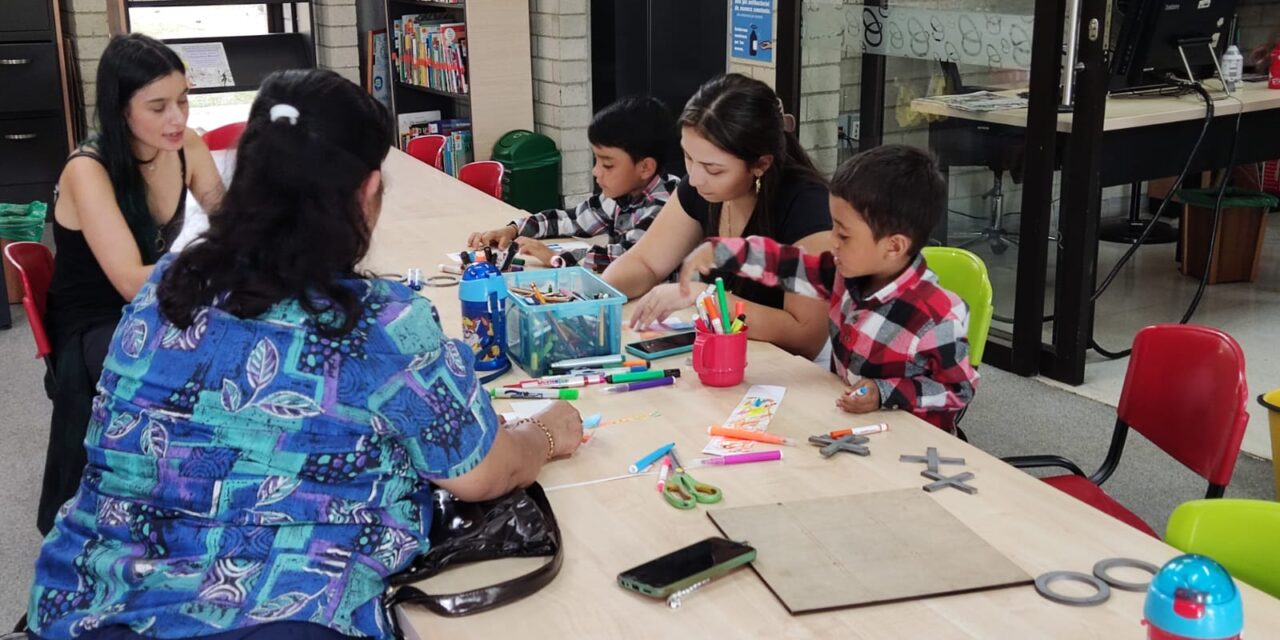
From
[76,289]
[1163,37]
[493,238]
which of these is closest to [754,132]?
[493,238]

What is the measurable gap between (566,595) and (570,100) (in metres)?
4.66

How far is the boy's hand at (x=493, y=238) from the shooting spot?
3.12 meters

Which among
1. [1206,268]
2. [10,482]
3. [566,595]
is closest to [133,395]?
[566,595]

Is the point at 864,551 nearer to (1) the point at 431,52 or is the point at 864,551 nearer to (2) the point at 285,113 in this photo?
(2) the point at 285,113

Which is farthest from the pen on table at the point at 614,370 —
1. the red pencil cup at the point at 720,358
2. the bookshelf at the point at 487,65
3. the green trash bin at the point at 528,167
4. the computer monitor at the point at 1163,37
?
the bookshelf at the point at 487,65

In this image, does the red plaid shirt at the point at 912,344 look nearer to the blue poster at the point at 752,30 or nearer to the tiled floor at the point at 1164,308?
the tiled floor at the point at 1164,308

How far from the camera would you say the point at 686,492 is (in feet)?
5.59

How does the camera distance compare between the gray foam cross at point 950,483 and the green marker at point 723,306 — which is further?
the green marker at point 723,306

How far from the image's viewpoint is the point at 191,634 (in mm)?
1398

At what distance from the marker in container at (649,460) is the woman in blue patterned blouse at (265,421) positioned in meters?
0.41

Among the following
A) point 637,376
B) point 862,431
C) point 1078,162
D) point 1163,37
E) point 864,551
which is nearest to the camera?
point 864,551

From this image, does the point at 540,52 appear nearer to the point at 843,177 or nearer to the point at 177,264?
the point at 843,177

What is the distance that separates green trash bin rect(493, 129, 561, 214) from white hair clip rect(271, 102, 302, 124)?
4.42 meters

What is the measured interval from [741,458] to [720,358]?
33 centimetres
